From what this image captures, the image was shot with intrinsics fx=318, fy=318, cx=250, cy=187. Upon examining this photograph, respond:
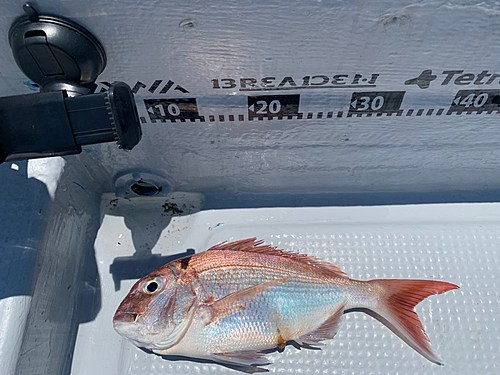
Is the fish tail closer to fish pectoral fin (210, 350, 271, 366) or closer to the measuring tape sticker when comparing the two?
fish pectoral fin (210, 350, 271, 366)

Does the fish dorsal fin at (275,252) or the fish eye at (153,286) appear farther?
the fish dorsal fin at (275,252)

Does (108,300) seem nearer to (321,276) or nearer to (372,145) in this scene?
(321,276)

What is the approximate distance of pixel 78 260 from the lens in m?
1.49

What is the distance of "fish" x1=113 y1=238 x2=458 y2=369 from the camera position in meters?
1.20

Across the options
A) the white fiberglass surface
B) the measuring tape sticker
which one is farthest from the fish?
the measuring tape sticker

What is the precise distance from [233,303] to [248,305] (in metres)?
0.06

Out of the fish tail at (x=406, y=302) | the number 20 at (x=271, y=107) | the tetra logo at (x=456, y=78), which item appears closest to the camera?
the tetra logo at (x=456, y=78)

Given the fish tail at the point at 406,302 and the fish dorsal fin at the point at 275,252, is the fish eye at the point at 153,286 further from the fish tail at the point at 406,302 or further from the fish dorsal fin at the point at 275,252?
the fish tail at the point at 406,302

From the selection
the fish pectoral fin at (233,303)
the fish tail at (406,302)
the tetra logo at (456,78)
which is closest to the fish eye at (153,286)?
the fish pectoral fin at (233,303)

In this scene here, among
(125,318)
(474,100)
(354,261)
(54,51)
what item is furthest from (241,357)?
(474,100)

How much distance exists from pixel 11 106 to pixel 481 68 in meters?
1.42

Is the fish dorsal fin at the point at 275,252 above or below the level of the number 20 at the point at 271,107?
below

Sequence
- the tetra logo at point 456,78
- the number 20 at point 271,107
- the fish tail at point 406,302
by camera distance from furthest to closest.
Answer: the fish tail at point 406,302, the number 20 at point 271,107, the tetra logo at point 456,78

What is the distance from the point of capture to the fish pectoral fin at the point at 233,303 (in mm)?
1223
